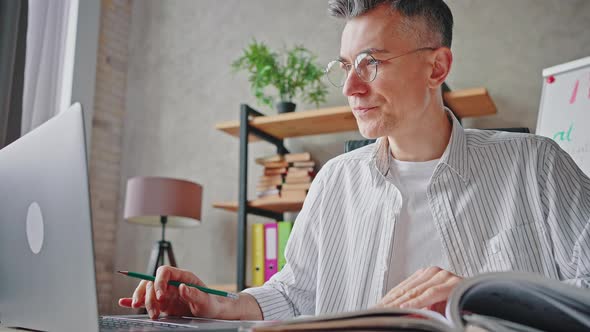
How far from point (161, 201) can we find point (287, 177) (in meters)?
0.69

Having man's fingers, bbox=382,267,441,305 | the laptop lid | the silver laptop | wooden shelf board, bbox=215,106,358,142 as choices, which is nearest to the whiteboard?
wooden shelf board, bbox=215,106,358,142

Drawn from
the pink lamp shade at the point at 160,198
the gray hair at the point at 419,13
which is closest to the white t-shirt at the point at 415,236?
the gray hair at the point at 419,13

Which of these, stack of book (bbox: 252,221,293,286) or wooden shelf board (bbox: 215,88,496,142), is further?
stack of book (bbox: 252,221,293,286)

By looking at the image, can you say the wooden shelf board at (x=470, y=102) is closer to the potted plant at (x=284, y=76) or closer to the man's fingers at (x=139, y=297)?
the potted plant at (x=284, y=76)

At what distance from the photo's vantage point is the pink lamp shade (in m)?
3.02

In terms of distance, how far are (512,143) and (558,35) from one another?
1.87 meters

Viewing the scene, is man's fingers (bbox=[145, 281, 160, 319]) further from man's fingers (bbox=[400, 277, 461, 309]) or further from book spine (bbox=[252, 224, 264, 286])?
book spine (bbox=[252, 224, 264, 286])

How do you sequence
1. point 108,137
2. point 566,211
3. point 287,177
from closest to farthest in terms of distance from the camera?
1. point 566,211
2. point 287,177
3. point 108,137

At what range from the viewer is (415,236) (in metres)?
1.25

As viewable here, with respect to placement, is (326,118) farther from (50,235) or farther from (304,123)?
(50,235)

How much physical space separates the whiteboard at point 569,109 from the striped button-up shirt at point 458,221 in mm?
1111

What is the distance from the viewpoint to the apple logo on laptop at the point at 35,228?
2.40 ft

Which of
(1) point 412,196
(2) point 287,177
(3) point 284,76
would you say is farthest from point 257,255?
(1) point 412,196

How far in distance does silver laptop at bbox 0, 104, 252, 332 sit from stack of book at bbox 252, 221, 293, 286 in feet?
6.65
